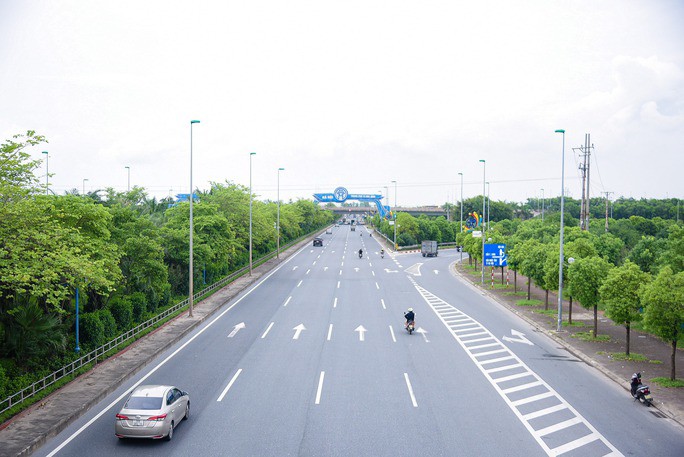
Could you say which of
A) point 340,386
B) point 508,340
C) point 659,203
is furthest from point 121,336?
point 659,203

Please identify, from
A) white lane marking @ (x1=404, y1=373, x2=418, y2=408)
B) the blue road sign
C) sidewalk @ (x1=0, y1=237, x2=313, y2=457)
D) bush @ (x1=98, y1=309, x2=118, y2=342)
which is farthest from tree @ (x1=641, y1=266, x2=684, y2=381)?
the blue road sign

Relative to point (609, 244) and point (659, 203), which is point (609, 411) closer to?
point (609, 244)

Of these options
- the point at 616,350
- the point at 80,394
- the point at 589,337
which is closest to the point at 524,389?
the point at 616,350

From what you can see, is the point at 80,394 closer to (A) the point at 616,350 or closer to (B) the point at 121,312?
(B) the point at 121,312

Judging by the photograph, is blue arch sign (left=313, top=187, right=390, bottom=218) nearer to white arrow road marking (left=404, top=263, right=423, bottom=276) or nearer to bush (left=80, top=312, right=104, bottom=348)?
white arrow road marking (left=404, top=263, right=423, bottom=276)

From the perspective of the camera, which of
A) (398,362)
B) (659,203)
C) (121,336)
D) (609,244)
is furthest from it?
(659,203)

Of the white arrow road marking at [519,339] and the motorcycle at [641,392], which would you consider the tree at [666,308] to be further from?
the white arrow road marking at [519,339]

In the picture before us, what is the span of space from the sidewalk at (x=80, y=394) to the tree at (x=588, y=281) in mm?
19364

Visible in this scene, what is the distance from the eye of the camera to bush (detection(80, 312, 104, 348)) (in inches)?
936

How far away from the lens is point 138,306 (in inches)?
1158

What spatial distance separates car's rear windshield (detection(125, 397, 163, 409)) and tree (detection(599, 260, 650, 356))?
17.9 meters

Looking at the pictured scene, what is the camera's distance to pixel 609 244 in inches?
1972

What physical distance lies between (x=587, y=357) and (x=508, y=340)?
4.15 meters

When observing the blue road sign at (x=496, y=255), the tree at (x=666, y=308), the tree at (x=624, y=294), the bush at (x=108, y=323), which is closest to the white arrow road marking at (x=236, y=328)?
the bush at (x=108, y=323)
